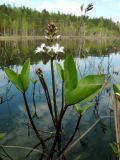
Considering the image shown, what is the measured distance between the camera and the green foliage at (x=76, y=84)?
2.25 metres

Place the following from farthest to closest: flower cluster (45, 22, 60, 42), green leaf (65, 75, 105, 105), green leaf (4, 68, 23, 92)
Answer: green leaf (4, 68, 23, 92) < flower cluster (45, 22, 60, 42) < green leaf (65, 75, 105, 105)

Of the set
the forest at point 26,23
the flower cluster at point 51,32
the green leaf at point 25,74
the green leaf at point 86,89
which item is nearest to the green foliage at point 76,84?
the green leaf at point 86,89

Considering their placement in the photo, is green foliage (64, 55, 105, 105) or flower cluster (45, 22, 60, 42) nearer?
green foliage (64, 55, 105, 105)

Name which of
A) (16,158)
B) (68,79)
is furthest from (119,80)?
(68,79)

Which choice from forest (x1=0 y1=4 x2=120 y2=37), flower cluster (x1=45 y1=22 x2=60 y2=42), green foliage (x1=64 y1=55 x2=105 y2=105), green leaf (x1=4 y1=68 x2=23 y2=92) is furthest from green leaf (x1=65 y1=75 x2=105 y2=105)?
forest (x1=0 y1=4 x2=120 y2=37)

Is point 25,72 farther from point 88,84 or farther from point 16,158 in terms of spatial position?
point 16,158

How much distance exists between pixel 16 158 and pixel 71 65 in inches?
57.1

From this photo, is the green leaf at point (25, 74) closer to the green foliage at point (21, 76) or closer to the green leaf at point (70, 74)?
the green foliage at point (21, 76)

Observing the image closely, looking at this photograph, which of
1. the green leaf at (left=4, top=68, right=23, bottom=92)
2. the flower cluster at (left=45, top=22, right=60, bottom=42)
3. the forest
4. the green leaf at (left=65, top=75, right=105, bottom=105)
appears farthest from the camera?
the forest

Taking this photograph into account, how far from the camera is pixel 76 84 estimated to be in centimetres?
232

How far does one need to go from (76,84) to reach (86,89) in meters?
0.11

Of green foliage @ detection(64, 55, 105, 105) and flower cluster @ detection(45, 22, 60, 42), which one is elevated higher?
flower cluster @ detection(45, 22, 60, 42)

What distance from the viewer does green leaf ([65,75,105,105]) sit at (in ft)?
7.29

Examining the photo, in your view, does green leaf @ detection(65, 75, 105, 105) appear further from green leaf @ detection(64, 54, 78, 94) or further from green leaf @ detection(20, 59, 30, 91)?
green leaf @ detection(20, 59, 30, 91)
